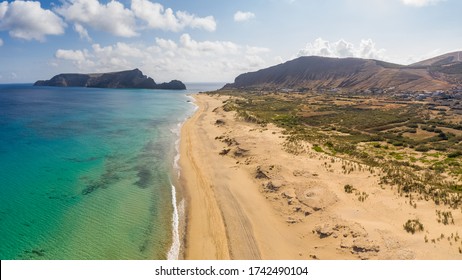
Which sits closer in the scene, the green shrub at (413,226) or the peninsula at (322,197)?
the green shrub at (413,226)

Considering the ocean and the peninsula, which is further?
the ocean

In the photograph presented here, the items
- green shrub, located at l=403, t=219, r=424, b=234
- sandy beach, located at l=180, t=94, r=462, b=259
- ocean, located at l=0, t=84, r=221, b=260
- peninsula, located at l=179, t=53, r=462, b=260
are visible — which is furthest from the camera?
ocean, located at l=0, t=84, r=221, b=260

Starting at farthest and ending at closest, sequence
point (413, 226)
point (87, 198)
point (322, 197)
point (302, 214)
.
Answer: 1. point (87, 198)
2. point (322, 197)
3. point (302, 214)
4. point (413, 226)

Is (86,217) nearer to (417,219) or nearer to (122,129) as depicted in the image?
(417,219)

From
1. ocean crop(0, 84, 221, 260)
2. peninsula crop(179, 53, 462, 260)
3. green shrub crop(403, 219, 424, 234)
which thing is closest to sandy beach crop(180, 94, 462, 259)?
peninsula crop(179, 53, 462, 260)

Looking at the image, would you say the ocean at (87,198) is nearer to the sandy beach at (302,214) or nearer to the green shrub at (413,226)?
the sandy beach at (302,214)

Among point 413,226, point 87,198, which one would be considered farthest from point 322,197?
point 87,198

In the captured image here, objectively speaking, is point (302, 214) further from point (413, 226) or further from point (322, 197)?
point (413, 226)

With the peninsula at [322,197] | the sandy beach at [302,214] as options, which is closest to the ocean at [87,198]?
the peninsula at [322,197]

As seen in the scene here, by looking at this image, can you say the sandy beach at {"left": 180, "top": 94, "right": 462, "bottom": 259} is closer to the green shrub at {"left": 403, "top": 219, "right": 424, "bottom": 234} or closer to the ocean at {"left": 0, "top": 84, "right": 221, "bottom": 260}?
the green shrub at {"left": 403, "top": 219, "right": 424, "bottom": 234}
